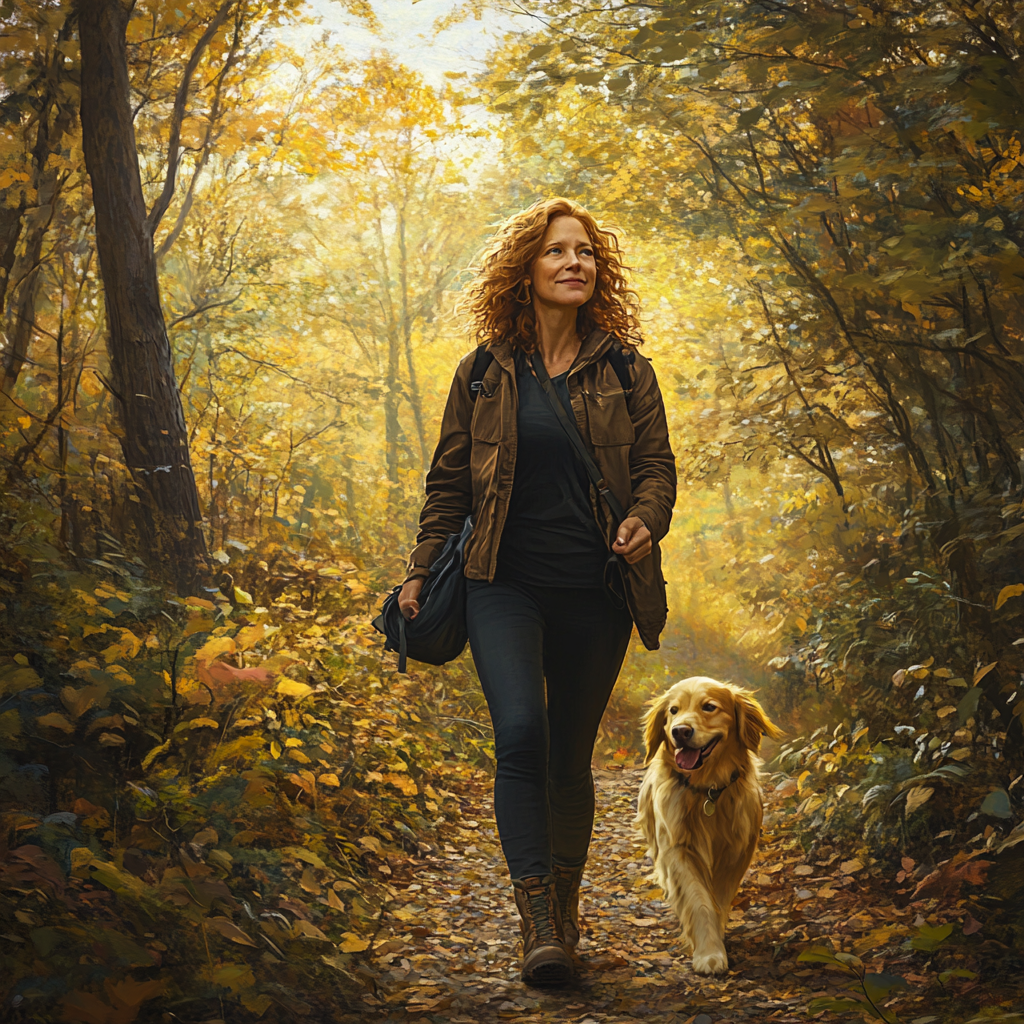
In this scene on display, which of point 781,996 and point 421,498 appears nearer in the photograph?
point 781,996

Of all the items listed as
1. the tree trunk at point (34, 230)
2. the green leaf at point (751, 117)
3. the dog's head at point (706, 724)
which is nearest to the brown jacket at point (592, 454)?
the dog's head at point (706, 724)

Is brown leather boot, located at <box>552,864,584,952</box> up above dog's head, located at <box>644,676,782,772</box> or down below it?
below

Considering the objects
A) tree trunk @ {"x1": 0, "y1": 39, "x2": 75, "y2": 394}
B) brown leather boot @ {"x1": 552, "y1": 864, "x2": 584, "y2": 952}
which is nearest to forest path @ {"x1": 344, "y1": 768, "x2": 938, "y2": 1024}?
brown leather boot @ {"x1": 552, "y1": 864, "x2": 584, "y2": 952}

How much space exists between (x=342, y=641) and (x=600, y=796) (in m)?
2.04

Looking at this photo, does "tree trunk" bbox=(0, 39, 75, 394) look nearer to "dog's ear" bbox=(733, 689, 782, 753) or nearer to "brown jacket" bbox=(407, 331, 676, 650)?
"brown jacket" bbox=(407, 331, 676, 650)

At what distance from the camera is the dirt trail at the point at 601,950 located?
8.68ft

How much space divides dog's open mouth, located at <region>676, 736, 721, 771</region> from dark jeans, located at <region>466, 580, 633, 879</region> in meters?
0.44

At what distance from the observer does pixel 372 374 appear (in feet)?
24.8

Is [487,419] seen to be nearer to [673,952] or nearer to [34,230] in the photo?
[673,952]

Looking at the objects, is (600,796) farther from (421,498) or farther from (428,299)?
(428,299)

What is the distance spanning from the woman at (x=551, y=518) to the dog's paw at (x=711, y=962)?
409mm

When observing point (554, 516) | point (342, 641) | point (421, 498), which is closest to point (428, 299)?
point (421, 498)

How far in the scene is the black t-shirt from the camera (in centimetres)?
287

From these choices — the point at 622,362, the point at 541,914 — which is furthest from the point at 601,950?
the point at 622,362
